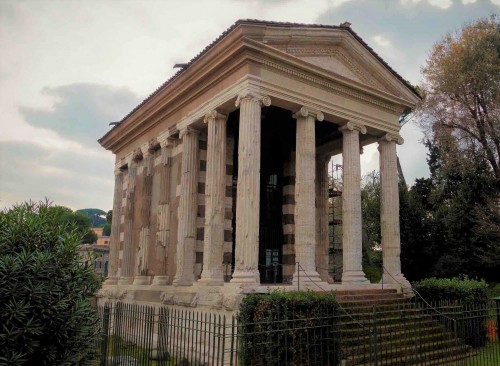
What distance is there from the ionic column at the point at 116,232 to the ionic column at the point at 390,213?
11.8 meters

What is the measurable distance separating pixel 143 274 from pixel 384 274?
902 centimetres

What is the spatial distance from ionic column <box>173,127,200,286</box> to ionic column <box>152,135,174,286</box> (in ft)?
4.01

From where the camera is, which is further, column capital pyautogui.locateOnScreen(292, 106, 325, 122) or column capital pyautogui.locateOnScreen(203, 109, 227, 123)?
column capital pyautogui.locateOnScreen(203, 109, 227, 123)

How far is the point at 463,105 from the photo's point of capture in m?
22.6

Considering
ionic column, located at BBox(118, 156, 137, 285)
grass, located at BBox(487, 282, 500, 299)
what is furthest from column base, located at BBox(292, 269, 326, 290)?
grass, located at BBox(487, 282, 500, 299)

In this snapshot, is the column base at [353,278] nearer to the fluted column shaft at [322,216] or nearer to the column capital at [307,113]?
the fluted column shaft at [322,216]

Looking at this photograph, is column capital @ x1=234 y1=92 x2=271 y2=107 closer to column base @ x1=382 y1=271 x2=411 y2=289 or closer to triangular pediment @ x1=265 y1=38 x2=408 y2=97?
triangular pediment @ x1=265 y1=38 x2=408 y2=97

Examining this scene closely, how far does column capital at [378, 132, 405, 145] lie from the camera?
53.9ft

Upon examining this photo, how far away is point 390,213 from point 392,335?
5.79 metres

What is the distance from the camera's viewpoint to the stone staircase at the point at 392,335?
984 centimetres

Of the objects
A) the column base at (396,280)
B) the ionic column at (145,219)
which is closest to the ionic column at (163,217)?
the ionic column at (145,219)

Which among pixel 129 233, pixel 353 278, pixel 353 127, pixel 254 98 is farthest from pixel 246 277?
pixel 129 233

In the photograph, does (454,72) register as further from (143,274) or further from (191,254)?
(143,274)

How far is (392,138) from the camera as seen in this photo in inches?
651
